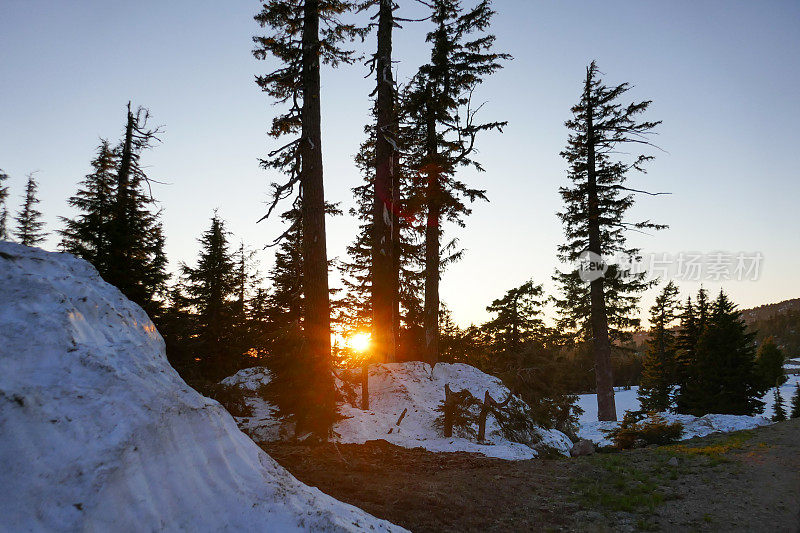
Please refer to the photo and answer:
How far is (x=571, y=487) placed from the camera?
685 centimetres

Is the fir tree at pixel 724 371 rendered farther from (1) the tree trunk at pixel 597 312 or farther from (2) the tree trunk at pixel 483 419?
(2) the tree trunk at pixel 483 419

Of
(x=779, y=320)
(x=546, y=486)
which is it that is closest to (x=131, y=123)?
(x=546, y=486)

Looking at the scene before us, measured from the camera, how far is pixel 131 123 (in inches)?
874

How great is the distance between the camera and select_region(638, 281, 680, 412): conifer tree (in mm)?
31531

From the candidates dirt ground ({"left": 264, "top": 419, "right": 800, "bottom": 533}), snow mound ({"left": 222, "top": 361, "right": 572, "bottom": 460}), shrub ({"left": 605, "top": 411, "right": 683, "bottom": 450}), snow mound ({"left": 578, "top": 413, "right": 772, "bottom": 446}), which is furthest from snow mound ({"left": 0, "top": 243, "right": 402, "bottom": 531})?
snow mound ({"left": 578, "top": 413, "right": 772, "bottom": 446})

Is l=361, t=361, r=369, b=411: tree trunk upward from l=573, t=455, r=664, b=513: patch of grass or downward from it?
upward

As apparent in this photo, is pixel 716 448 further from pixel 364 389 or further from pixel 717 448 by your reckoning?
pixel 364 389

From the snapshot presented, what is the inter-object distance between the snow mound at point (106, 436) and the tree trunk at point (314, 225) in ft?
A: 17.2

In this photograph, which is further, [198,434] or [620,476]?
[620,476]

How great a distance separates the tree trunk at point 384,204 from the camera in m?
14.3

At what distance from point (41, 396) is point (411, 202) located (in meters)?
14.6

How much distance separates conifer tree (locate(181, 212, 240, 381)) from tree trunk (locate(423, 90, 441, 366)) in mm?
9242

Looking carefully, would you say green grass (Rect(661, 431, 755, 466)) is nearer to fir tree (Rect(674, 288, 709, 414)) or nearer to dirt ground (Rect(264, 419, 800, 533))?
dirt ground (Rect(264, 419, 800, 533))

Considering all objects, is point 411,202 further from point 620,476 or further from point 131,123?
point 131,123
